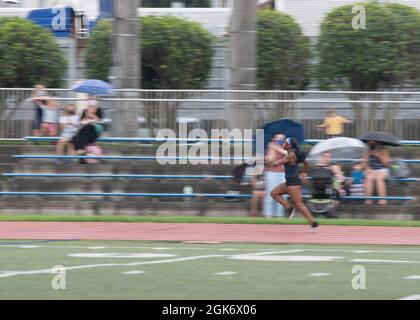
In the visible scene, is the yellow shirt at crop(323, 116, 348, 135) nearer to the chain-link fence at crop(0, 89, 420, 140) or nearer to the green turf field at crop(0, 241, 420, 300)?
the chain-link fence at crop(0, 89, 420, 140)

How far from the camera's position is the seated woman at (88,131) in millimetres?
20266

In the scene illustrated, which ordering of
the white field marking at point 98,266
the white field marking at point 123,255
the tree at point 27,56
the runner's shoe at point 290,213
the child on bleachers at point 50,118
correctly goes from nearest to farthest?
the white field marking at point 98,266 → the white field marking at point 123,255 → the runner's shoe at point 290,213 → the child on bleachers at point 50,118 → the tree at point 27,56

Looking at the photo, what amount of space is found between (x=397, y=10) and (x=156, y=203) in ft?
33.5

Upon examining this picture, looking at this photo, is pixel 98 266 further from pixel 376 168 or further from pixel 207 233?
pixel 376 168

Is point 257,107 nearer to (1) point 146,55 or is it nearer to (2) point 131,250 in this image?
(1) point 146,55

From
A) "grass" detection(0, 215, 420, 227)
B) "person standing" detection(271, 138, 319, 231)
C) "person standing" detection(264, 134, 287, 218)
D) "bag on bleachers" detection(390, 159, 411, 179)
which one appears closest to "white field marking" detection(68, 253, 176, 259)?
"person standing" detection(271, 138, 319, 231)

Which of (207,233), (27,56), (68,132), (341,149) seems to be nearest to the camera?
(207,233)

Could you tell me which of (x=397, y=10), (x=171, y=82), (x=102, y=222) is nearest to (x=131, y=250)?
(x=102, y=222)

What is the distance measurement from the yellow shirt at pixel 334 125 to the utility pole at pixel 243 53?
173 cm

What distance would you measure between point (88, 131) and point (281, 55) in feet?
25.3

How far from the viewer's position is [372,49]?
24.8 m

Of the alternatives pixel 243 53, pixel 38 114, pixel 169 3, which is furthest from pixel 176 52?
pixel 169 3

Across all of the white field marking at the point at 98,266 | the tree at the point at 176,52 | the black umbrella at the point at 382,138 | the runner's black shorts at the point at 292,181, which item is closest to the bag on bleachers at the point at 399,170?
the black umbrella at the point at 382,138

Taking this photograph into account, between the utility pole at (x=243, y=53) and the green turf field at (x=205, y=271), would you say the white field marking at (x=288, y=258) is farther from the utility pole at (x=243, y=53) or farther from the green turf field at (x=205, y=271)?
the utility pole at (x=243, y=53)
